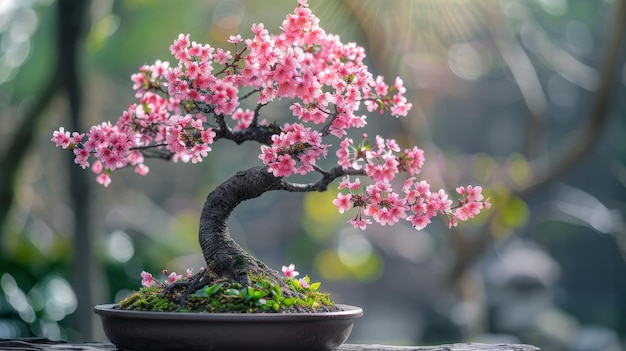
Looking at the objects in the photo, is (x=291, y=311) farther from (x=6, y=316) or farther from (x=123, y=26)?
(x=123, y=26)

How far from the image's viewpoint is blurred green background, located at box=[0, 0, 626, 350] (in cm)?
469

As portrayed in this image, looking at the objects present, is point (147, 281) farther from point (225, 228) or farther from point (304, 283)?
point (304, 283)

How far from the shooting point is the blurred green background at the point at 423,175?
15.4 ft

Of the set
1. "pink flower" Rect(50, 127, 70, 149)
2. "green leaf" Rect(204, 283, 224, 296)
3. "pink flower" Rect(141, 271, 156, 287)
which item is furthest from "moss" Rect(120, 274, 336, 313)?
"pink flower" Rect(50, 127, 70, 149)

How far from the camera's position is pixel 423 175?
5.36 meters

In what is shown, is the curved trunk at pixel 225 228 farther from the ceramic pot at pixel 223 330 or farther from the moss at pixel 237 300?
the ceramic pot at pixel 223 330

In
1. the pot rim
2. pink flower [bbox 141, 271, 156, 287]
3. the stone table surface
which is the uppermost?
pink flower [bbox 141, 271, 156, 287]

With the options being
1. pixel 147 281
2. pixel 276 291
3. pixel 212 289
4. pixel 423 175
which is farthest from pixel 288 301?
pixel 423 175

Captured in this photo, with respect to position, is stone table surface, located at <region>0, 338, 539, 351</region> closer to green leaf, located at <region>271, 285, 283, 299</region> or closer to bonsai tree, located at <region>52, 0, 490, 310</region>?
bonsai tree, located at <region>52, 0, 490, 310</region>

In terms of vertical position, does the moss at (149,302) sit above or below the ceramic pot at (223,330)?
above

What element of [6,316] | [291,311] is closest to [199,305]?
[291,311]

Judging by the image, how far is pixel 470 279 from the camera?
241 inches

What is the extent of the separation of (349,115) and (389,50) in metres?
3.26

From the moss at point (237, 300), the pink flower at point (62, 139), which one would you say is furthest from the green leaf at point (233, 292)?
the pink flower at point (62, 139)
